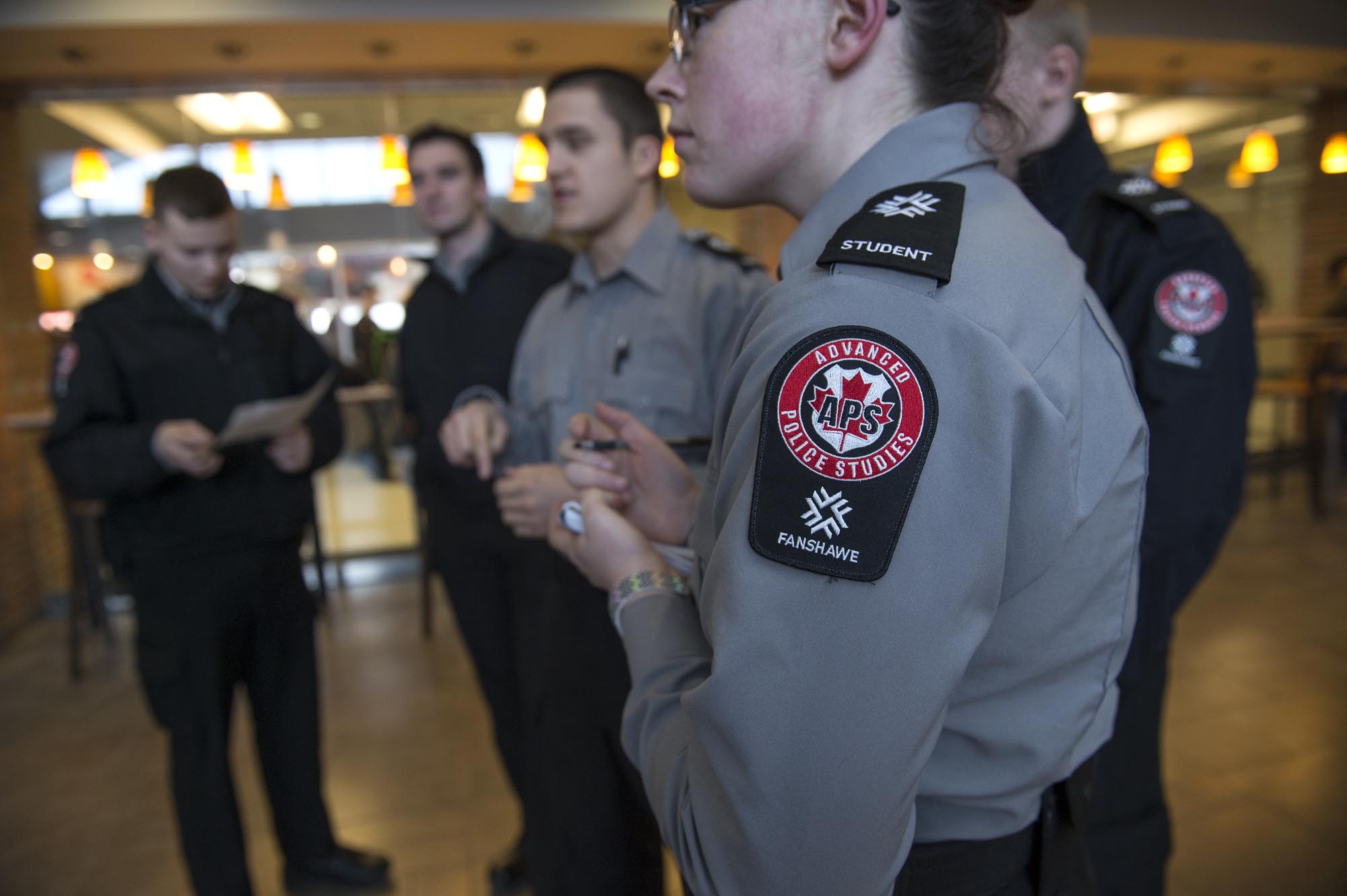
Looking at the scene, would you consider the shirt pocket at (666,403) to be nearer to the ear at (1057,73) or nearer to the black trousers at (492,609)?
the black trousers at (492,609)

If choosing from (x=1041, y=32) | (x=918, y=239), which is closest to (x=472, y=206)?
(x=1041, y=32)

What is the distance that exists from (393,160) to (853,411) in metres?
5.07

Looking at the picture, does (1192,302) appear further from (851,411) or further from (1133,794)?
(851,411)

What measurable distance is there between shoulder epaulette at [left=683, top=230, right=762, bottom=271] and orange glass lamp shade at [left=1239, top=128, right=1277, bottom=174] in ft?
20.6

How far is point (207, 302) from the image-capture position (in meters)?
2.00

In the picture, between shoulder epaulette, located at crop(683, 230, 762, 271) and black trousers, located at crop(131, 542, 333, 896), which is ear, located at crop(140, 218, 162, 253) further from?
shoulder epaulette, located at crop(683, 230, 762, 271)

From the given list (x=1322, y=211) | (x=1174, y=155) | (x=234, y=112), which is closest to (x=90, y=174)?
(x=234, y=112)

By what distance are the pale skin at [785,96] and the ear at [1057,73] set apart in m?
0.88

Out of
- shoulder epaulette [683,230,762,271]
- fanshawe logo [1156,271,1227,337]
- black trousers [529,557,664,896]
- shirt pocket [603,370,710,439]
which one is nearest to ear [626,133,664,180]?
shoulder epaulette [683,230,762,271]

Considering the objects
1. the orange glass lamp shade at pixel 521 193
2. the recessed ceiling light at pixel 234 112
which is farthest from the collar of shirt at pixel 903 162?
the recessed ceiling light at pixel 234 112

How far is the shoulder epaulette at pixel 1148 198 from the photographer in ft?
4.44

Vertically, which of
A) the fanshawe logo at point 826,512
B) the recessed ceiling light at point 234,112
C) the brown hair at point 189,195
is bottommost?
the fanshawe logo at point 826,512

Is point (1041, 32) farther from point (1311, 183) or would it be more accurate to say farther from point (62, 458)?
point (1311, 183)

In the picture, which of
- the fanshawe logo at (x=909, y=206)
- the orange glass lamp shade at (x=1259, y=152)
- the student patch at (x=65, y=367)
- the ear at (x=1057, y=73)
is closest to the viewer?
the fanshawe logo at (x=909, y=206)
